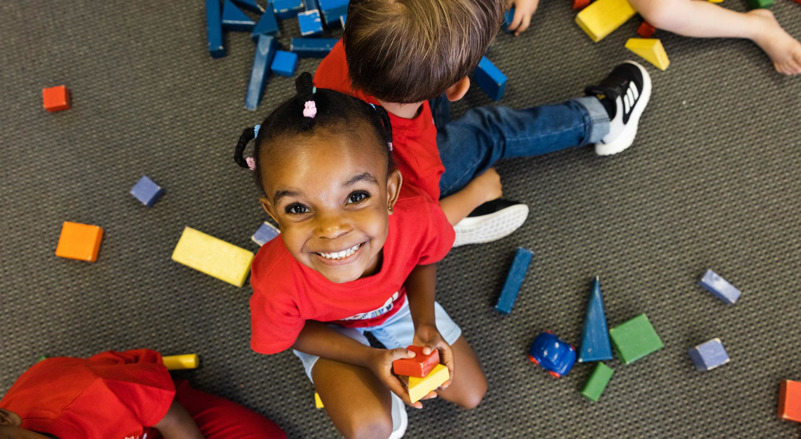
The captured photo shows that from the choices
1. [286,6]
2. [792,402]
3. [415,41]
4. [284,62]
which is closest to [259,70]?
[284,62]

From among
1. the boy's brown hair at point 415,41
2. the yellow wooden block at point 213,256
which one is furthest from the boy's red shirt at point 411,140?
the yellow wooden block at point 213,256

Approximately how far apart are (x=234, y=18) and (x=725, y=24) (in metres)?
1.05

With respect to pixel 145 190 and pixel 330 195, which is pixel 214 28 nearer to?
pixel 145 190

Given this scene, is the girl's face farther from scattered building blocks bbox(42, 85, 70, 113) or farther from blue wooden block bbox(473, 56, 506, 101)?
scattered building blocks bbox(42, 85, 70, 113)

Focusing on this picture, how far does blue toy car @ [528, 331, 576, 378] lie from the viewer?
1010 mm

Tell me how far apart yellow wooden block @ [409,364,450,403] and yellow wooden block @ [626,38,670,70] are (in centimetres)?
85

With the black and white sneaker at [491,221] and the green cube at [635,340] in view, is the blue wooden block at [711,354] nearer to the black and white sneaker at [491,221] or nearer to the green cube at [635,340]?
the green cube at [635,340]

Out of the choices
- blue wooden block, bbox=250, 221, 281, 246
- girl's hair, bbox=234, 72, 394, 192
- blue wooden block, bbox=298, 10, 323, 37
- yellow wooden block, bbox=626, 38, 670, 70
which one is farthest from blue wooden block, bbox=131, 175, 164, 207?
yellow wooden block, bbox=626, 38, 670, 70

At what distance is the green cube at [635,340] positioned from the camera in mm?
1040

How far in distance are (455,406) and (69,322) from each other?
2.62 feet

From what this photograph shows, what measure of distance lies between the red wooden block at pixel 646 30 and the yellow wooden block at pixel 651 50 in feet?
0.05

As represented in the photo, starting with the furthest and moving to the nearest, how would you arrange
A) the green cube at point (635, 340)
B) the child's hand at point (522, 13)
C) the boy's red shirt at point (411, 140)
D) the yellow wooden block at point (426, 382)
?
the child's hand at point (522, 13), the green cube at point (635, 340), the boy's red shirt at point (411, 140), the yellow wooden block at point (426, 382)

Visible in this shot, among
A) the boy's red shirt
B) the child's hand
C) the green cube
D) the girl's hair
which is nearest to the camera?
the girl's hair

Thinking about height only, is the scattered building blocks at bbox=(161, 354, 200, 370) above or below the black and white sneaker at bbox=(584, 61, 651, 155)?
below
